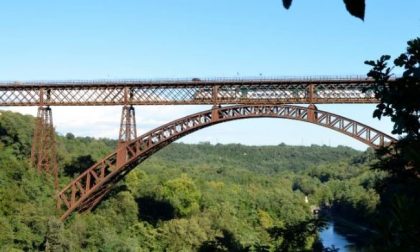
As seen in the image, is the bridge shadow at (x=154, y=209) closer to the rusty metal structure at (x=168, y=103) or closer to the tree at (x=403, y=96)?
the rusty metal structure at (x=168, y=103)

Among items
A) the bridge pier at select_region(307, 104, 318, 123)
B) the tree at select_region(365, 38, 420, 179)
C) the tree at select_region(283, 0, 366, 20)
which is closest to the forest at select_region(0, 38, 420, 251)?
the tree at select_region(365, 38, 420, 179)

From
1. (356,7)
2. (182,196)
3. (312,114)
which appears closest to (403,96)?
(356,7)

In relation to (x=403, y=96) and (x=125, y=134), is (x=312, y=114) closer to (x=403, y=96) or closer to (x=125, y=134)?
(x=125, y=134)

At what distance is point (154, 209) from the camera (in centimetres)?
3878

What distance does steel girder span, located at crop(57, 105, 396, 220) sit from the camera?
25.1 metres

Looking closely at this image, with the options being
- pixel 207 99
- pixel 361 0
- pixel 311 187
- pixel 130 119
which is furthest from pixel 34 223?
pixel 311 187

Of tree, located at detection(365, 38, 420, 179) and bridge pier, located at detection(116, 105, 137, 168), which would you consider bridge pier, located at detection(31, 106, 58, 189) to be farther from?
tree, located at detection(365, 38, 420, 179)

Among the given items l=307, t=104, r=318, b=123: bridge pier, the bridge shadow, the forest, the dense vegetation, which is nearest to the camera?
the forest

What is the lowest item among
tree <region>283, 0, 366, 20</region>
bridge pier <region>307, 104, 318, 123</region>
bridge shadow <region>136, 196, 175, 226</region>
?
bridge shadow <region>136, 196, 175, 226</region>

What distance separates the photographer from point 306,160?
16725 cm

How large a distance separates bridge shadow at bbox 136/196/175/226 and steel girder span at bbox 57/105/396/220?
9.60m

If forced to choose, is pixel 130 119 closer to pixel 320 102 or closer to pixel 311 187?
pixel 320 102

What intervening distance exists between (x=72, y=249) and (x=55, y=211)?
2.47m

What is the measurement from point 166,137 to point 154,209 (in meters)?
13.6
